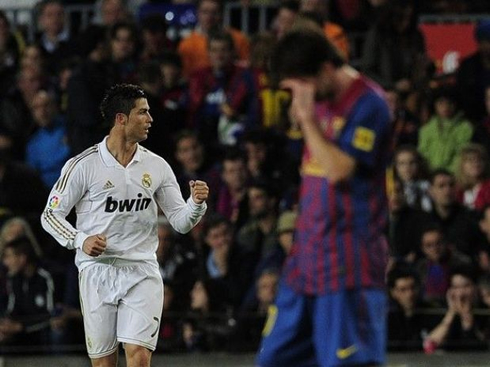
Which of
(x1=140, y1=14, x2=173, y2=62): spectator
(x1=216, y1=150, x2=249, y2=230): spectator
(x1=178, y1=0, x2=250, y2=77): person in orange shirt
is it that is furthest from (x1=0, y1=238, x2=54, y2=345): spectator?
(x1=178, y1=0, x2=250, y2=77): person in orange shirt

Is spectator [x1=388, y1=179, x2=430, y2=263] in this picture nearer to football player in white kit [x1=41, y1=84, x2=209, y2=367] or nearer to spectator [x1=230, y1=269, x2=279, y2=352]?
spectator [x1=230, y1=269, x2=279, y2=352]

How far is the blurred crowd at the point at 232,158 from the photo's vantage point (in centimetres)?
1254

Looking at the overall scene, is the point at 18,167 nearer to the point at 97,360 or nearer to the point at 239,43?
the point at 239,43

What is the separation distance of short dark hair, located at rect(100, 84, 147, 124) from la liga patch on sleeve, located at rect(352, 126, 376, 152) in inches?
105

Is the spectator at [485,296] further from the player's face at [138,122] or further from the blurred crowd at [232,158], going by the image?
the player's face at [138,122]

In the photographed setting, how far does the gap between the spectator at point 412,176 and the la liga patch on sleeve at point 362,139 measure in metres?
6.39

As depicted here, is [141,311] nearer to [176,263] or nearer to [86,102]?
[176,263]

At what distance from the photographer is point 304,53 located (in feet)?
22.5

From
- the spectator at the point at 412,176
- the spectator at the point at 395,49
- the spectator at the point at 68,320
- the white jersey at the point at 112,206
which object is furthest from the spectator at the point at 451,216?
the white jersey at the point at 112,206

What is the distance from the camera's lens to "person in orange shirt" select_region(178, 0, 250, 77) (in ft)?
48.6

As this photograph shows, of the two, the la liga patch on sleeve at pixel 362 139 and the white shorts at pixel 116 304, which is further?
the white shorts at pixel 116 304

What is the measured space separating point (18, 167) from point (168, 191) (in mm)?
4644

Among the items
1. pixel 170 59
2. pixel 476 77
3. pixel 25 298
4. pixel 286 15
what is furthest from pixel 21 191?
pixel 476 77

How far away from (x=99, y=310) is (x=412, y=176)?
192 inches
